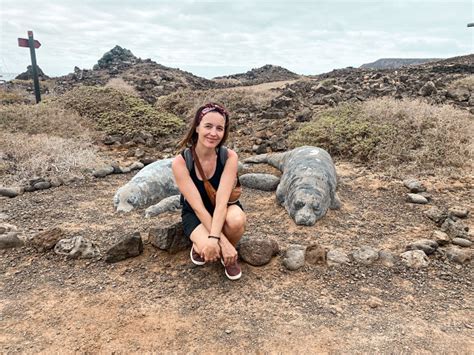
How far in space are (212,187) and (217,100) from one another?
30.1 feet

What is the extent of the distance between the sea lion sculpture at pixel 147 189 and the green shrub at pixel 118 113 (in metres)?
3.93

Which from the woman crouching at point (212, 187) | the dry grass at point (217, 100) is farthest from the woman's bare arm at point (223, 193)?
the dry grass at point (217, 100)

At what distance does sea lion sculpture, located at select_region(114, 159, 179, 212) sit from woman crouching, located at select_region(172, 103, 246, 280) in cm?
181

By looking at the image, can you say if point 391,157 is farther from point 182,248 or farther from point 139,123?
point 139,123

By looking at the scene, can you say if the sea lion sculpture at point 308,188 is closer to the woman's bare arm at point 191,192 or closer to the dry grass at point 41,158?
the woman's bare arm at point 191,192

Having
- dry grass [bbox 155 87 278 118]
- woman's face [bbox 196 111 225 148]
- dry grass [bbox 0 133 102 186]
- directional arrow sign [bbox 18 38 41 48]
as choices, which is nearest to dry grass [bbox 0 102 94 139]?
dry grass [bbox 0 133 102 186]

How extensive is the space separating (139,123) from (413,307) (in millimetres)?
8029

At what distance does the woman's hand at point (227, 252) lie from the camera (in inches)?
120

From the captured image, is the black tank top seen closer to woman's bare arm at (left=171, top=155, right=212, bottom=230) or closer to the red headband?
woman's bare arm at (left=171, top=155, right=212, bottom=230)

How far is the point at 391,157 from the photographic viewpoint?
20.9 feet

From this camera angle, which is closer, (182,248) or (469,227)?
(182,248)

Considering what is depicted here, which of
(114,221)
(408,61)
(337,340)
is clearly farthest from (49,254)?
(408,61)

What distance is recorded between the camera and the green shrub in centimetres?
950

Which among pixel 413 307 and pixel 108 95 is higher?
pixel 108 95
